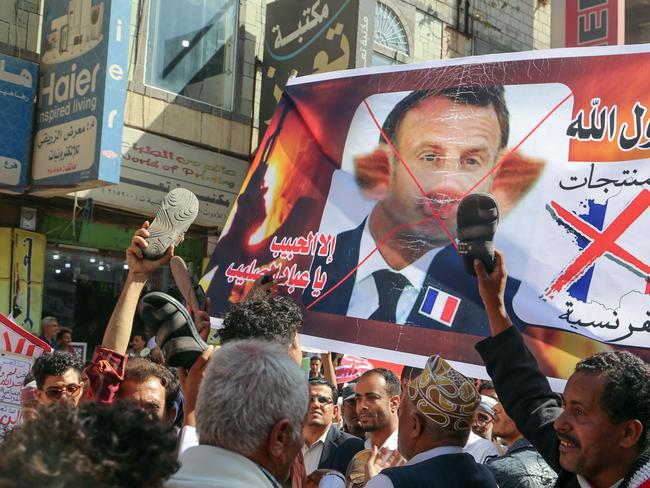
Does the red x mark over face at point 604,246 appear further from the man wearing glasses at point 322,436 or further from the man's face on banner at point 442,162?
the man wearing glasses at point 322,436

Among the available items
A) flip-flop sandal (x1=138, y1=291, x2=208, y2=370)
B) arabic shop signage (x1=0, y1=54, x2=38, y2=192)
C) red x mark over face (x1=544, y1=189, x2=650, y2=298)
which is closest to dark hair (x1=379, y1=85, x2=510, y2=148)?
red x mark over face (x1=544, y1=189, x2=650, y2=298)

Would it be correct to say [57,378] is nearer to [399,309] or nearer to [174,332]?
[174,332]

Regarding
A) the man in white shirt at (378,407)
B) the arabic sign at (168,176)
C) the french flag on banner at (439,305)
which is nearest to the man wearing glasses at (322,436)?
the man in white shirt at (378,407)

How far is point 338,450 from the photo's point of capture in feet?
17.4

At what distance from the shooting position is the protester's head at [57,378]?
3.90 meters

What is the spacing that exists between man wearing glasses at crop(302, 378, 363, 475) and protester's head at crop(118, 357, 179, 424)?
5.92 feet

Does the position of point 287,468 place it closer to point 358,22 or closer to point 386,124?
point 386,124

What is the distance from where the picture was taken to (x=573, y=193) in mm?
3939

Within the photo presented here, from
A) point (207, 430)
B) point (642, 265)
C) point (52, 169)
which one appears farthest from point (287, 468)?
point (52, 169)

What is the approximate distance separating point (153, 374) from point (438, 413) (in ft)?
4.19

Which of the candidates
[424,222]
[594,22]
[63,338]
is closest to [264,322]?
[424,222]

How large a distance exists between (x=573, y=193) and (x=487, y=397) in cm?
256

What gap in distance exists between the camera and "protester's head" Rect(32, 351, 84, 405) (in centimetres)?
390

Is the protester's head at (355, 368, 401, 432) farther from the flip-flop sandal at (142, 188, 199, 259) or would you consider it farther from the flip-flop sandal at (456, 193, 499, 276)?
the flip-flop sandal at (456, 193, 499, 276)
